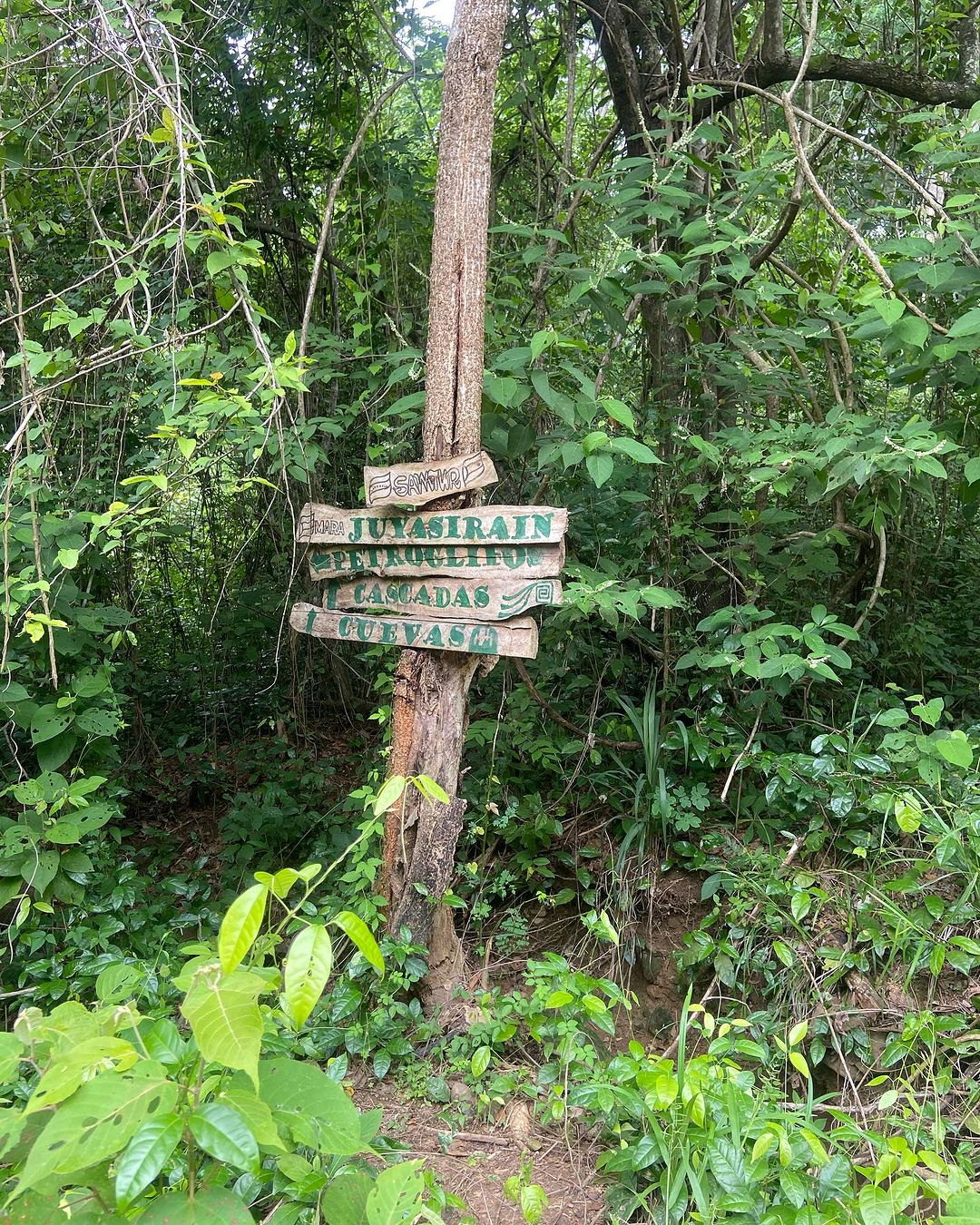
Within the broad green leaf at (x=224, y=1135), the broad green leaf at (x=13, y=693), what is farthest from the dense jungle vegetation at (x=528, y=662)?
the broad green leaf at (x=13, y=693)

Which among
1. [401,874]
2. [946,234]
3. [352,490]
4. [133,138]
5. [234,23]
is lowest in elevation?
[401,874]

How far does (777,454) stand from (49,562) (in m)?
2.51

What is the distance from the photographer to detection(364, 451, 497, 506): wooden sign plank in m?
2.58

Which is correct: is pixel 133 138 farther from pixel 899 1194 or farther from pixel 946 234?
pixel 899 1194

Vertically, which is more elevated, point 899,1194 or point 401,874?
point 401,874

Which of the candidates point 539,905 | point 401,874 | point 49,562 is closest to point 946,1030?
point 539,905

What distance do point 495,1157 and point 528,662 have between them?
1.98 meters

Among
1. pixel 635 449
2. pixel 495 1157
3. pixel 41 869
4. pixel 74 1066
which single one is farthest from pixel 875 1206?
pixel 41 869

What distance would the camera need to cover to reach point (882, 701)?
3598 millimetres

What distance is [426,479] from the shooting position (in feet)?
8.66

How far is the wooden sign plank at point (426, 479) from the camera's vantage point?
258 cm

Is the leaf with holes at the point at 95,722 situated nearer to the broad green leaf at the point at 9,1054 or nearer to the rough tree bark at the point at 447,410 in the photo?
the rough tree bark at the point at 447,410

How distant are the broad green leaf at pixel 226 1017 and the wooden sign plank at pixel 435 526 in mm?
1492

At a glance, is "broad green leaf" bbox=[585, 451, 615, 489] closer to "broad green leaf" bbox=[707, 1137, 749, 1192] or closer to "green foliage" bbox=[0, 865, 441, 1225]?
"green foliage" bbox=[0, 865, 441, 1225]
